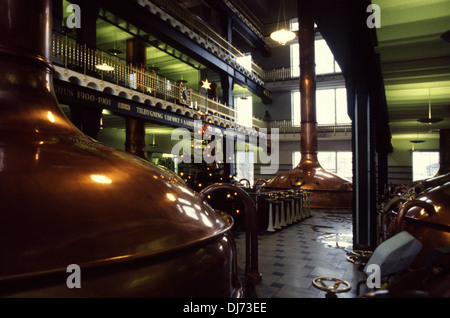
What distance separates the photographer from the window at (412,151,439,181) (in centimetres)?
1995

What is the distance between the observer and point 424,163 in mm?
20109

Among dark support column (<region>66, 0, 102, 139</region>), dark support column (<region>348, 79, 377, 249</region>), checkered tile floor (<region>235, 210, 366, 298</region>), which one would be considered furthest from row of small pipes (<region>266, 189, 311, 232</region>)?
dark support column (<region>66, 0, 102, 139</region>)

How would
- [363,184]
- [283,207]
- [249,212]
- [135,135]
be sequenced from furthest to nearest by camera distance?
1. [135,135]
2. [283,207]
3. [363,184]
4. [249,212]

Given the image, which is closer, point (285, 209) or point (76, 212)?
point (76, 212)

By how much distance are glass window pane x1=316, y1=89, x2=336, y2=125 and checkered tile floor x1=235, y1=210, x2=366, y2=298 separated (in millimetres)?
15394

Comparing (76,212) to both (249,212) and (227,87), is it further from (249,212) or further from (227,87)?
(227,87)

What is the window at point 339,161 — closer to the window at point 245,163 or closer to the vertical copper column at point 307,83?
the window at point 245,163

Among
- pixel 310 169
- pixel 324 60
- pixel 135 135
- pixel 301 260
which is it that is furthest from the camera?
pixel 324 60

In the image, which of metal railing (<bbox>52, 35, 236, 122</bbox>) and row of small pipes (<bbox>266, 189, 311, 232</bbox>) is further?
metal railing (<bbox>52, 35, 236, 122</bbox>)

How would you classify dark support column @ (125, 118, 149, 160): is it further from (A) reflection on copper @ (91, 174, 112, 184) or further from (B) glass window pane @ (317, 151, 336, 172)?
(B) glass window pane @ (317, 151, 336, 172)

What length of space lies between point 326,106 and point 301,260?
62.8 feet

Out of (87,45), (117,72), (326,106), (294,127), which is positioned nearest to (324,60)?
(326,106)
